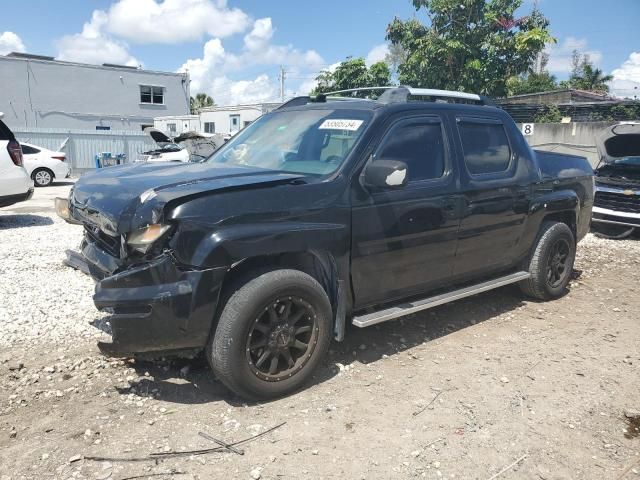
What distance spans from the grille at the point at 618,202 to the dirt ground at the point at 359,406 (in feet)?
16.0

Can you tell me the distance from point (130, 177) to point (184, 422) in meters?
1.68

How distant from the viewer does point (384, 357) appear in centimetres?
417

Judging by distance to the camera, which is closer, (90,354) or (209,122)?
(90,354)

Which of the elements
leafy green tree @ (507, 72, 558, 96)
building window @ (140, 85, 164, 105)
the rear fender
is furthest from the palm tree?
the rear fender

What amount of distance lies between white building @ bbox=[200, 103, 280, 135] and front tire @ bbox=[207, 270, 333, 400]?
1045 inches

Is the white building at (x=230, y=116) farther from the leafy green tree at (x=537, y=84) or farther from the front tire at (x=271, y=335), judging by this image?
the front tire at (x=271, y=335)

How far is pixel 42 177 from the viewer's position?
16578 mm

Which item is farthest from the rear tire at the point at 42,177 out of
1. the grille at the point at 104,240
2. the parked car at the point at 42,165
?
the grille at the point at 104,240

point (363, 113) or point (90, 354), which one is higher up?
point (363, 113)

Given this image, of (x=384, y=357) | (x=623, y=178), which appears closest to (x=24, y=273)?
(x=384, y=357)

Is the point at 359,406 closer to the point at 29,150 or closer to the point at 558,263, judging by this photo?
the point at 558,263

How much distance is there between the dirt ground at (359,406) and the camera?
2816 millimetres

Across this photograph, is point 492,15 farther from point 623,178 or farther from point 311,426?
point 311,426

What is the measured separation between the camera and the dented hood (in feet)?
9.89
